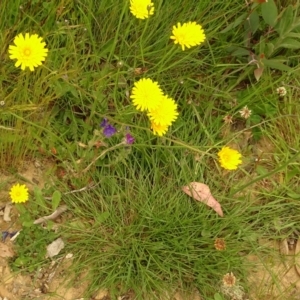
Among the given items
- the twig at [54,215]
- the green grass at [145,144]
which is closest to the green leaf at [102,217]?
the green grass at [145,144]

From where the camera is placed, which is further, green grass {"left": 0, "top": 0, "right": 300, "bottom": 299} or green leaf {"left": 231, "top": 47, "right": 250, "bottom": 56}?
green leaf {"left": 231, "top": 47, "right": 250, "bottom": 56}

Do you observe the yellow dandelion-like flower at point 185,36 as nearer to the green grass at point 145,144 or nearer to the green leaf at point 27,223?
the green grass at point 145,144

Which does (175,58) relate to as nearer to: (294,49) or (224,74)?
(224,74)

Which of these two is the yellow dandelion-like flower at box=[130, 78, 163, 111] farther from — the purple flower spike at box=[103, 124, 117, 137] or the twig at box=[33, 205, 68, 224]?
the twig at box=[33, 205, 68, 224]

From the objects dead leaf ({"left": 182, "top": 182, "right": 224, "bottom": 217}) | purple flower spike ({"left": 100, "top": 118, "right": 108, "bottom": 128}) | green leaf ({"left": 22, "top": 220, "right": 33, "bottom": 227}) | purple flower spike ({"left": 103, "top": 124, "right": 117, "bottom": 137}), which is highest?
purple flower spike ({"left": 100, "top": 118, "right": 108, "bottom": 128})

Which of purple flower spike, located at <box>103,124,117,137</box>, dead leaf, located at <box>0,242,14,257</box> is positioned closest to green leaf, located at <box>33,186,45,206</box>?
dead leaf, located at <box>0,242,14,257</box>

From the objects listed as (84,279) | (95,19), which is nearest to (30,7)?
(95,19)

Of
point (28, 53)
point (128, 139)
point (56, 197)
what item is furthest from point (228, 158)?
point (28, 53)

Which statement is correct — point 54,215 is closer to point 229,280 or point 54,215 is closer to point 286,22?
point 229,280
